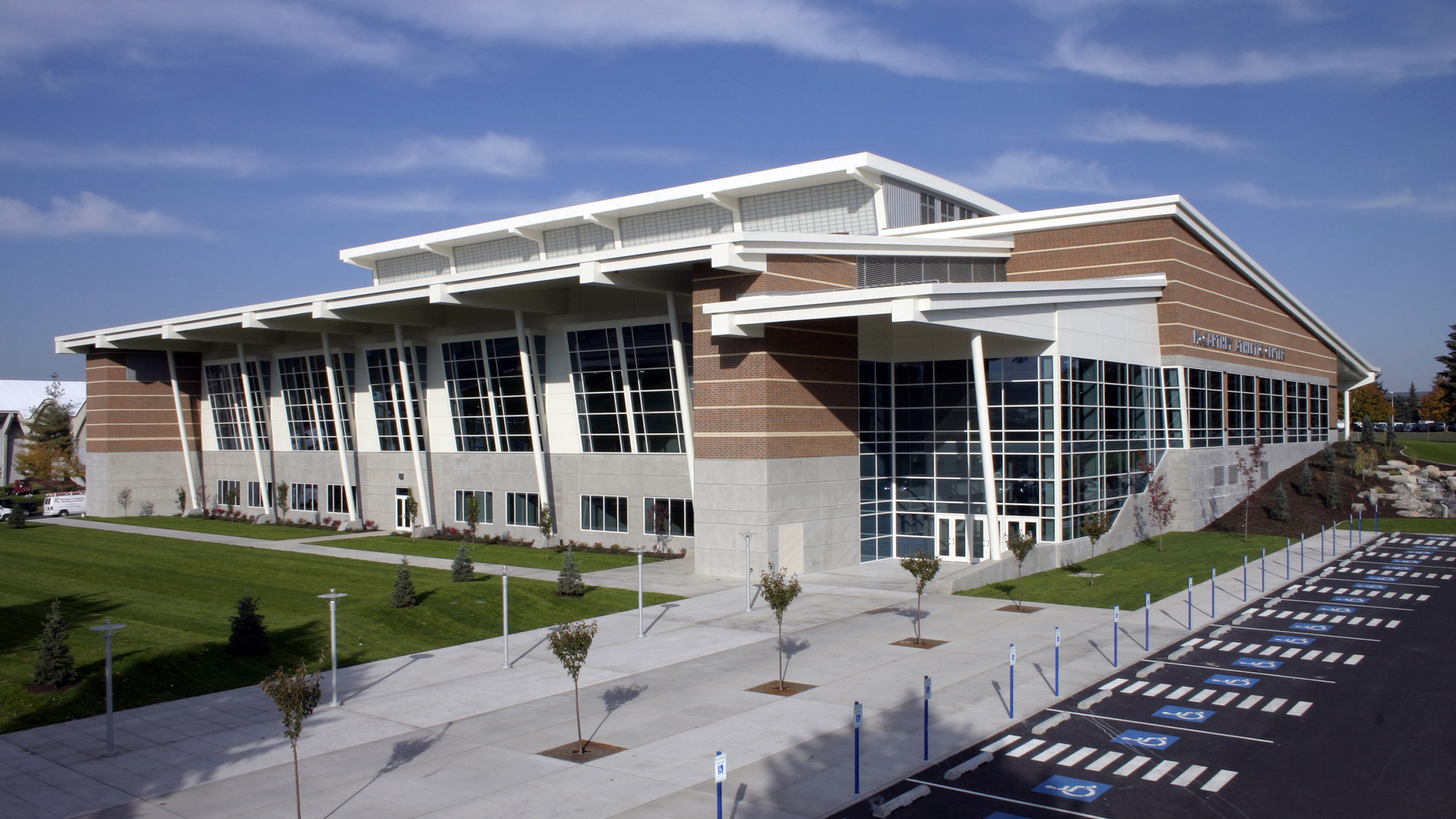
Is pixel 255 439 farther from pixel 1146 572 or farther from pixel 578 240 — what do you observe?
pixel 1146 572

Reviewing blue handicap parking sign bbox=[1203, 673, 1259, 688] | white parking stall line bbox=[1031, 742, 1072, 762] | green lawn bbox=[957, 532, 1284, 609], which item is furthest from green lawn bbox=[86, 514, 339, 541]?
blue handicap parking sign bbox=[1203, 673, 1259, 688]

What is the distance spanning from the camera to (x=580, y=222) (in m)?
A: 49.3

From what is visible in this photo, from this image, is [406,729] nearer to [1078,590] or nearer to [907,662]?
[907,662]

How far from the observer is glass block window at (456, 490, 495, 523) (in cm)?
4794

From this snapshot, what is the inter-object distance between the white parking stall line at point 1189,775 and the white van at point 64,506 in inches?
2830

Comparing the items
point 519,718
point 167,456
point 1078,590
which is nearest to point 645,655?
point 519,718

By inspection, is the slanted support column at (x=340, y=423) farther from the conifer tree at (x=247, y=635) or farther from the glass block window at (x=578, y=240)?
the conifer tree at (x=247, y=635)

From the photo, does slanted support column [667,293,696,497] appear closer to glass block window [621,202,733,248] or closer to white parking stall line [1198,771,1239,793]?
glass block window [621,202,733,248]

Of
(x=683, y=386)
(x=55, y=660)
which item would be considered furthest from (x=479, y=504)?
(x=55, y=660)

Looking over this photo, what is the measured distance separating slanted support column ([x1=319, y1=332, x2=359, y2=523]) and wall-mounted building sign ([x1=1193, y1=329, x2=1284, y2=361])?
43.2 metres

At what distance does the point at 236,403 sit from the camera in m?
63.1

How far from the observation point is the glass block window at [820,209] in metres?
41.3

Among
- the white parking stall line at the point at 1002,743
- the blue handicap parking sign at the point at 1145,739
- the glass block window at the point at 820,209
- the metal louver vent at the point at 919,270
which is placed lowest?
the blue handicap parking sign at the point at 1145,739

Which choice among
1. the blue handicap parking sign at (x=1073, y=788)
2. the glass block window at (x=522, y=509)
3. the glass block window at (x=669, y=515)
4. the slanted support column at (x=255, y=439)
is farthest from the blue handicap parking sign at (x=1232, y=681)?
the slanted support column at (x=255, y=439)
